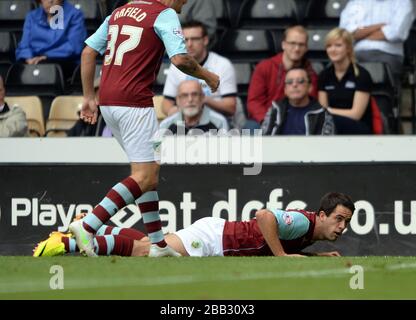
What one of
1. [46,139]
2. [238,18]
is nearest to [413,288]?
[46,139]

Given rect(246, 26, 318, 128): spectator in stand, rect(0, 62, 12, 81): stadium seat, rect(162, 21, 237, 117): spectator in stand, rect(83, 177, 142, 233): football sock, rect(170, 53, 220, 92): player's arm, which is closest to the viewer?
rect(170, 53, 220, 92): player's arm

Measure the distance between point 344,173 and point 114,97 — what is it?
8.60 feet

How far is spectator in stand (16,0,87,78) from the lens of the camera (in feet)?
36.2

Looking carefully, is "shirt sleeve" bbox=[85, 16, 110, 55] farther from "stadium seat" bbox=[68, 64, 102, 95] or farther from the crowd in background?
"stadium seat" bbox=[68, 64, 102, 95]

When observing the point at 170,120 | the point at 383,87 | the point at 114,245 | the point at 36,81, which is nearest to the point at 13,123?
the point at 170,120

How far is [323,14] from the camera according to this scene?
1182 centimetres

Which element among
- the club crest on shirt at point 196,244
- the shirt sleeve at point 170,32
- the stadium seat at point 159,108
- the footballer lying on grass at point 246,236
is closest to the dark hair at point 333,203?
the footballer lying on grass at point 246,236

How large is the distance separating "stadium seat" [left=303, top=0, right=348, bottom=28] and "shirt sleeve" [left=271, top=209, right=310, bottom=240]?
14.4ft

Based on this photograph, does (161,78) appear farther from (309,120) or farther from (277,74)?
(309,120)

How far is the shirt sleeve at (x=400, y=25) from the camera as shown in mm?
11008

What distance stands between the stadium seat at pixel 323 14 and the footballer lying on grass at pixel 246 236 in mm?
4087

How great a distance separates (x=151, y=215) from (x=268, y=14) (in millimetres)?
4983

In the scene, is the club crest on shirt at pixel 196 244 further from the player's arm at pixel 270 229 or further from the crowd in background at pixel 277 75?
the crowd in background at pixel 277 75

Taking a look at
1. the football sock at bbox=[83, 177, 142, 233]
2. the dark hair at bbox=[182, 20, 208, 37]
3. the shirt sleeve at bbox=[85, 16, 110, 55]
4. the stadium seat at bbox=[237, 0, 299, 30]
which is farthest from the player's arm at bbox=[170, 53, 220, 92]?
the stadium seat at bbox=[237, 0, 299, 30]
